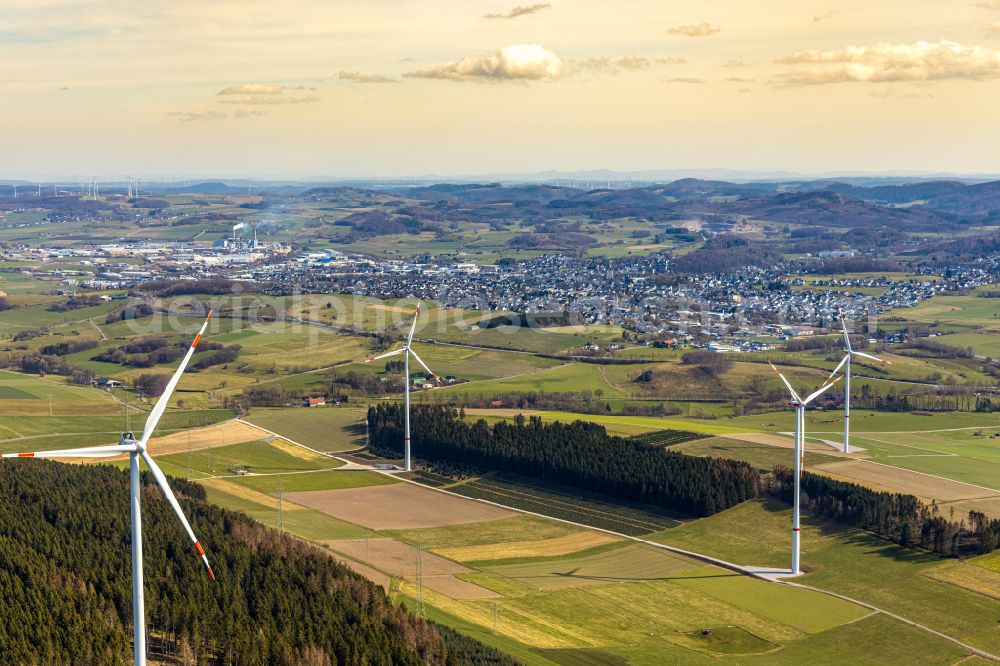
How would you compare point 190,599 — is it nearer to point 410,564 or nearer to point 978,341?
point 410,564

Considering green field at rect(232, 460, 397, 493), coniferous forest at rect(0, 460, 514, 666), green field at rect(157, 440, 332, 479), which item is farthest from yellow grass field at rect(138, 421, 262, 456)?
coniferous forest at rect(0, 460, 514, 666)

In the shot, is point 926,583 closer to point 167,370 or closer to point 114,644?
point 114,644

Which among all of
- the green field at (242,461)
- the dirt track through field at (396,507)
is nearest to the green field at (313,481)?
the dirt track through field at (396,507)

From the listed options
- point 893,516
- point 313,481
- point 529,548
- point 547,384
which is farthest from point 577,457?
point 547,384

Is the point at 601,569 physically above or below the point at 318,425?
below

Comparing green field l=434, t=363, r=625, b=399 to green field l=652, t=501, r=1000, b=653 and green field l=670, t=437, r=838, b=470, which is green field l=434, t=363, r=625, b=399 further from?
green field l=652, t=501, r=1000, b=653

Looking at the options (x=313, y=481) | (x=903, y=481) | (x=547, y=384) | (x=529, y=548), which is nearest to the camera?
(x=529, y=548)
